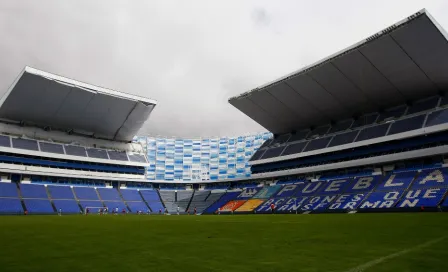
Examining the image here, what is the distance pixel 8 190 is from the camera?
43094mm

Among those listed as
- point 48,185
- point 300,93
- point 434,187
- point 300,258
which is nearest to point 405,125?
point 434,187

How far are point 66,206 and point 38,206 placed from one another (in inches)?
150

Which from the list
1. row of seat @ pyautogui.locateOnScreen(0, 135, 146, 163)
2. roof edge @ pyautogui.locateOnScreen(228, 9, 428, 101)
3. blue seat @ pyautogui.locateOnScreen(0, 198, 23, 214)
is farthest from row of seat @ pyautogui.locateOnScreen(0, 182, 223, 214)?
roof edge @ pyautogui.locateOnScreen(228, 9, 428, 101)

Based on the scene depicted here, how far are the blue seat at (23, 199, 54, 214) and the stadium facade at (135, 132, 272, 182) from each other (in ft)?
110

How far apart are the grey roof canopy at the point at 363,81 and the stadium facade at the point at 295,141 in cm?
13

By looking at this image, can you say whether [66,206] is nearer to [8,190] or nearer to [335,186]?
[8,190]

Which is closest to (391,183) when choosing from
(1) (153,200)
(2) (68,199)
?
(1) (153,200)

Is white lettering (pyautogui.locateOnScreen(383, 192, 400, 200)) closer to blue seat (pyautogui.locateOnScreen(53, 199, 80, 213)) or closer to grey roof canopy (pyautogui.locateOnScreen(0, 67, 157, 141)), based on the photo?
grey roof canopy (pyautogui.locateOnScreen(0, 67, 157, 141))

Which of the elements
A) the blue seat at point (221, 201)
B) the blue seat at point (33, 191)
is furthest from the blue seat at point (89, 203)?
the blue seat at point (221, 201)

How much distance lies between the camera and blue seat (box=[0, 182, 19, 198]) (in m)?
42.0

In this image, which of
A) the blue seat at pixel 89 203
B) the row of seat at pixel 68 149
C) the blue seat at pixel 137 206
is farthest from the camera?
the blue seat at pixel 137 206

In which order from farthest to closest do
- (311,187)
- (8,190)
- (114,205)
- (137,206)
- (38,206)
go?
(137,206) < (114,205) < (311,187) < (8,190) < (38,206)

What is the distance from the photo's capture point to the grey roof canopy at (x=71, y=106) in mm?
41375

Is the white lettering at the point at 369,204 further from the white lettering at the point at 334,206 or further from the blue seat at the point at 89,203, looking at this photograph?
the blue seat at the point at 89,203
